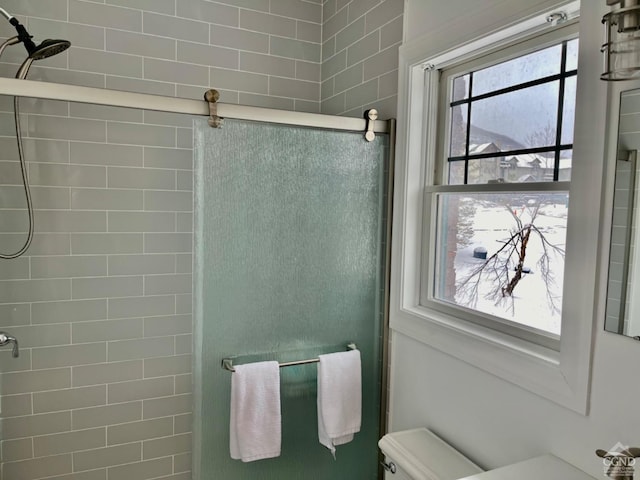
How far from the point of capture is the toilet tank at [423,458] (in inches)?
59.9

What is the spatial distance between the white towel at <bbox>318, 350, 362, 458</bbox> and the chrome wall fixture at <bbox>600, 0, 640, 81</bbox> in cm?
131

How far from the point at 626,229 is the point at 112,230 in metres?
1.98

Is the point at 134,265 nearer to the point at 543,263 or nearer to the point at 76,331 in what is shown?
the point at 76,331

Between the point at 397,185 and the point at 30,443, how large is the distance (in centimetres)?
196

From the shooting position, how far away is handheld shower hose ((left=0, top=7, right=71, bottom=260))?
5.47 feet

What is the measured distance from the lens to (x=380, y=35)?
2.10 metres

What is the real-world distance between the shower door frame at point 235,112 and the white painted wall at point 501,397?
0.44 feet

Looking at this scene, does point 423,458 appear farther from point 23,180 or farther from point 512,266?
point 23,180

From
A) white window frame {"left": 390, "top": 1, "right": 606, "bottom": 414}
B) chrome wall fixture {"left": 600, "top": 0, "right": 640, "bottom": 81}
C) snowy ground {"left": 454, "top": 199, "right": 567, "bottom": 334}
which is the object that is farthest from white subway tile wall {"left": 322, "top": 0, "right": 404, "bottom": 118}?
chrome wall fixture {"left": 600, "top": 0, "right": 640, "bottom": 81}

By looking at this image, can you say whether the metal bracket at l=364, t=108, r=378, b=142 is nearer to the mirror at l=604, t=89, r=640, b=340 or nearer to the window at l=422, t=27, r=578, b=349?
the window at l=422, t=27, r=578, b=349

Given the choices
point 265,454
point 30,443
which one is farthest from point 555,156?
point 30,443

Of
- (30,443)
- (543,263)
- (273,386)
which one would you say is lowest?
(30,443)

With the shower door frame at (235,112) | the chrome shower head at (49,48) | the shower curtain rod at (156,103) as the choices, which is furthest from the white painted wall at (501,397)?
the chrome shower head at (49,48)

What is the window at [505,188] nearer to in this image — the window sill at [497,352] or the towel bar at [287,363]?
the window sill at [497,352]
